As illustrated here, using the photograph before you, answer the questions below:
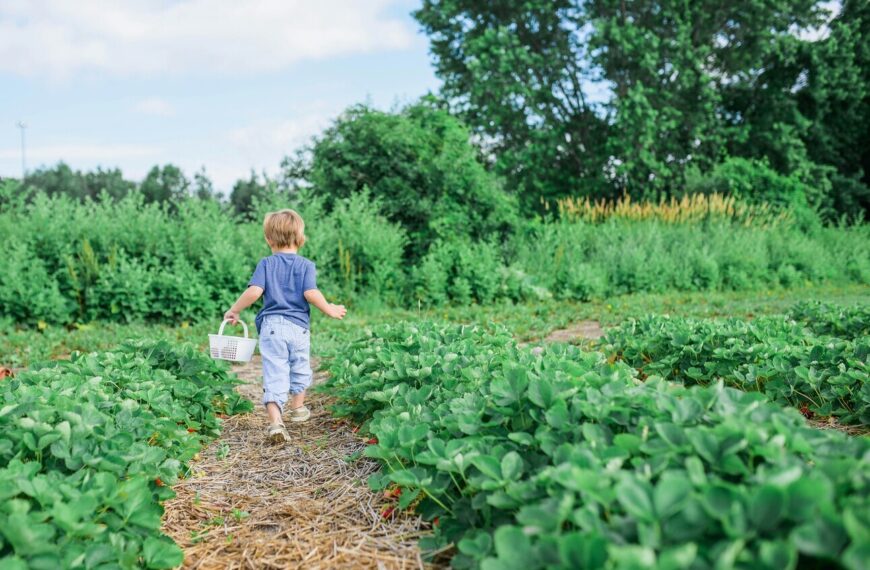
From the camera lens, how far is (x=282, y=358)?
3.92 m

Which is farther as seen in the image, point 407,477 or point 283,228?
point 283,228

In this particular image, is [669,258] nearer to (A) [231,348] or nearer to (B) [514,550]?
(A) [231,348]

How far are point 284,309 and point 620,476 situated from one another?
277 cm

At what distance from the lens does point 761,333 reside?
4.30m

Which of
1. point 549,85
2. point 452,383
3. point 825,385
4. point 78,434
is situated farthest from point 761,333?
point 549,85

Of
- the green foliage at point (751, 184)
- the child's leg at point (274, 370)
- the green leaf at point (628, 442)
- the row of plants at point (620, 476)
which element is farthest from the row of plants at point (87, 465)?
the green foliage at point (751, 184)

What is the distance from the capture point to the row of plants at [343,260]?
8.05 m

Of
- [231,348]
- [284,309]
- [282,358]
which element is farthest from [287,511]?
[284,309]

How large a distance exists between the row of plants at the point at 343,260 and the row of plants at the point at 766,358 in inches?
185

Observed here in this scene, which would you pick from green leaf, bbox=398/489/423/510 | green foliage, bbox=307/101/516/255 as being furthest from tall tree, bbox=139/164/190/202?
green leaf, bbox=398/489/423/510

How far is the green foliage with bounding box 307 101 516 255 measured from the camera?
34.1 feet

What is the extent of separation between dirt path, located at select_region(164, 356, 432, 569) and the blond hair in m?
1.21

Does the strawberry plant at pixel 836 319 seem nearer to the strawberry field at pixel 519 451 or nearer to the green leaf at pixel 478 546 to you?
the strawberry field at pixel 519 451

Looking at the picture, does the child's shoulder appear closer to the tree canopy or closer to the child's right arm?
the child's right arm
